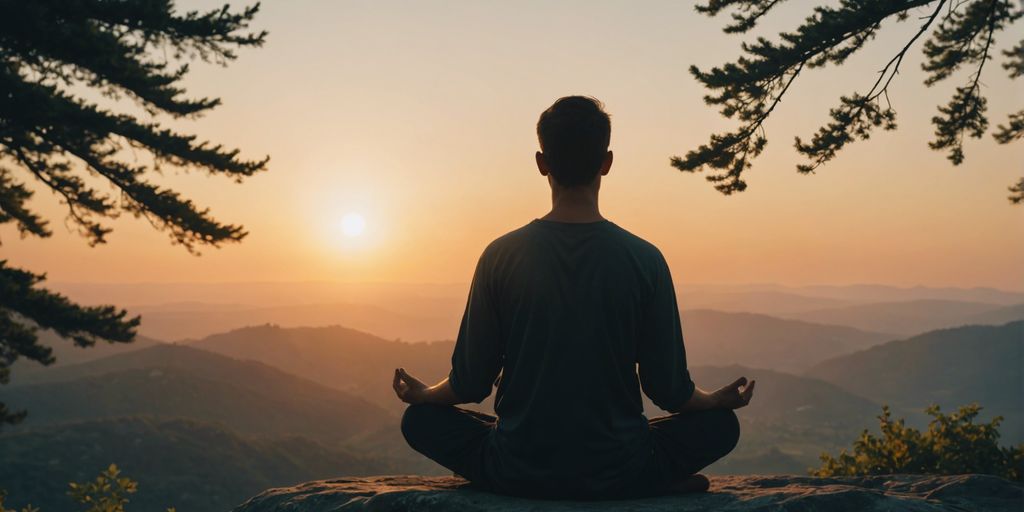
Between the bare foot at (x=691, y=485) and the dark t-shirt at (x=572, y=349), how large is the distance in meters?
0.44

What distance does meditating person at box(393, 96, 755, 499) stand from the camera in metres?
3.73

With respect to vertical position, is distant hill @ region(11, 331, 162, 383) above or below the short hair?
below

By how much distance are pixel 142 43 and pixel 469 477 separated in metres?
13.8

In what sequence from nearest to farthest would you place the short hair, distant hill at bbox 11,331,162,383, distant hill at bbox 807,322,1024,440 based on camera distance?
the short hair
distant hill at bbox 11,331,162,383
distant hill at bbox 807,322,1024,440

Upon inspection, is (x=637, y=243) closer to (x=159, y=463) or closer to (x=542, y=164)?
(x=542, y=164)

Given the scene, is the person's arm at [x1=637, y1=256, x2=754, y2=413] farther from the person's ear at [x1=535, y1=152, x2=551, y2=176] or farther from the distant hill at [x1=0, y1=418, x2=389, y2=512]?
the distant hill at [x1=0, y1=418, x2=389, y2=512]

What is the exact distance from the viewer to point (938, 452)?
9.79 meters

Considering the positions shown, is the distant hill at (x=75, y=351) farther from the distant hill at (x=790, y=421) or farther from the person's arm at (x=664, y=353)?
the person's arm at (x=664, y=353)

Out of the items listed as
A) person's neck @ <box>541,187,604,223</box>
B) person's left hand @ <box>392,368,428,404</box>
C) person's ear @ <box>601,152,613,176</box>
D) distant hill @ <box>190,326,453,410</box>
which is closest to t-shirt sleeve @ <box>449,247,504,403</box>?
person's left hand @ <box>392,368,428,404</box>

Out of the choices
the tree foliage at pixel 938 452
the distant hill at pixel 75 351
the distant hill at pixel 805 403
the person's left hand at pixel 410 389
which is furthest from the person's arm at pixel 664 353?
the distant hill at pixel 805 403

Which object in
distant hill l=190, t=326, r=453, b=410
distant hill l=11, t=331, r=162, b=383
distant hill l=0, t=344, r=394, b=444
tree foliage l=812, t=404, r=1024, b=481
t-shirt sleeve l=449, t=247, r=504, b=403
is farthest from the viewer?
distant hill l=190, t=326, r=453, b=410

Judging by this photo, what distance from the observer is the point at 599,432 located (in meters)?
3.76

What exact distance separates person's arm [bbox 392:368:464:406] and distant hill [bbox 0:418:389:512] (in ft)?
164

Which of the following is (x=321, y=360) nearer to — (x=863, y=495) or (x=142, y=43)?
(x=142, y=43)
